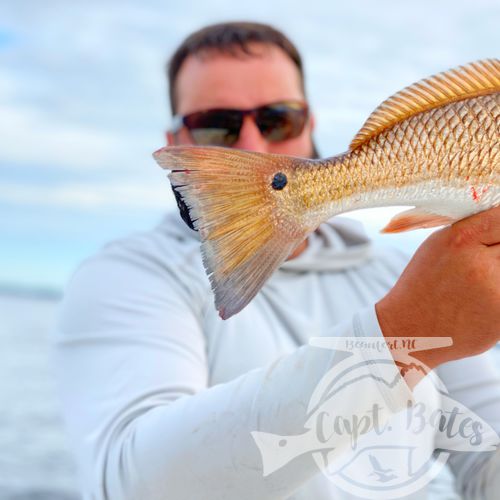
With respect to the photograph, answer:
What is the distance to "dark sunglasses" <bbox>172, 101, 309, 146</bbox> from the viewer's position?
2.56m

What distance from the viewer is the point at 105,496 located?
1906 mm

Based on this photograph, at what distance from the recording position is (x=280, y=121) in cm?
260

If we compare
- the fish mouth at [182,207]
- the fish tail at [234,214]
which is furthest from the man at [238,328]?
the fish mouth at [182,207]

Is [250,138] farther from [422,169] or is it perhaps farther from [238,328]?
[422,169]

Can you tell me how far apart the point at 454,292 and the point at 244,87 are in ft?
4.75

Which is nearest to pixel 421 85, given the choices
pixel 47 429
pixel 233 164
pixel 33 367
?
pixel 233 164

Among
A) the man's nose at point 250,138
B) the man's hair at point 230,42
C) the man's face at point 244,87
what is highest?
the man's hair at point 230,42

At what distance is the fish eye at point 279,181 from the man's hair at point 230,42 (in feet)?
4.71

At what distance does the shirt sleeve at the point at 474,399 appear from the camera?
2.33 m

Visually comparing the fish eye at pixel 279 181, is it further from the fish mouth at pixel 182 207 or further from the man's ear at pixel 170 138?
the man's ear at pixel 170 138

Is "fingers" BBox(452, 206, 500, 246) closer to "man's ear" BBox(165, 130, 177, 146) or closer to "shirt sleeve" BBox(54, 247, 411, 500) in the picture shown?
"shirt sleeve" BBox(54, 247, 411, 500)

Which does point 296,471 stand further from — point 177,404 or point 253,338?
point 253,338

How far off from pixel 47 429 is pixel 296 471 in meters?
11.4

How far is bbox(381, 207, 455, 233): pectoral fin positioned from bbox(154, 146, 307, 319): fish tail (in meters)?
0.22
